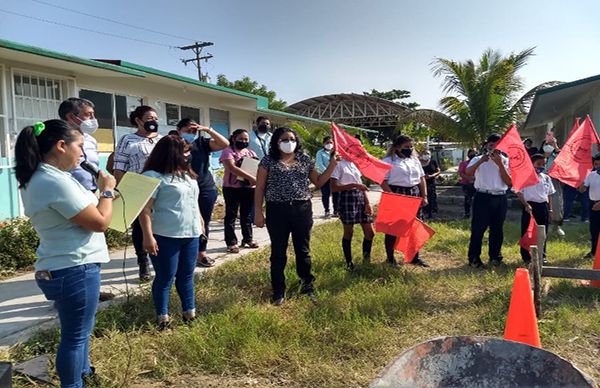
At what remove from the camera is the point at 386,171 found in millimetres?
5781

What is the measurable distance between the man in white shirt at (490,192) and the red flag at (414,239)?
0.70m

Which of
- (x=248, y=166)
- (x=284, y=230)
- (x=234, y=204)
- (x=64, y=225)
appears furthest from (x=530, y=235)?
(x=64, y=225)

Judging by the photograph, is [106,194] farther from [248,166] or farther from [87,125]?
[248,166]

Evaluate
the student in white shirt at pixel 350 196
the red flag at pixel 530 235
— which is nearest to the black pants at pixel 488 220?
the red flag at pixel 530 235

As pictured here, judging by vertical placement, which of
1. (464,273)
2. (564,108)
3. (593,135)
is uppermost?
(564,108)

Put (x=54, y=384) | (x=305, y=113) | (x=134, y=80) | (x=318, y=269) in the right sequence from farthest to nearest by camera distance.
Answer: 1. (x=305, y=113)
2. (x=134, y=80)
3. (x=318, y=269)
4. (x=54, y=384)

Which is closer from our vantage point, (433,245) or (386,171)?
(386,171)

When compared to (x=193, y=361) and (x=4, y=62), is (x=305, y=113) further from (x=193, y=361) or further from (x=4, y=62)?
(x=193, y=361)

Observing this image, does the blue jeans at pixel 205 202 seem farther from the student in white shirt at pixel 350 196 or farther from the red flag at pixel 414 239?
the red flag at pixel 414 239

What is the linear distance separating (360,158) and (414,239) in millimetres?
1269

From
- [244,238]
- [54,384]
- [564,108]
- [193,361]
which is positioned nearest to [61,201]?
[54,384]

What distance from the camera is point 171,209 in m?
3.72

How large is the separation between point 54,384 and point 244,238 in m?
4.04

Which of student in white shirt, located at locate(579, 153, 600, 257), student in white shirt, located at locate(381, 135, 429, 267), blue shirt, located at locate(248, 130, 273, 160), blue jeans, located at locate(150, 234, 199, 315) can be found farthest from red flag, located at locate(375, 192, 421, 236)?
student in white shirt, located at locate(579, 153, 600, 257)
